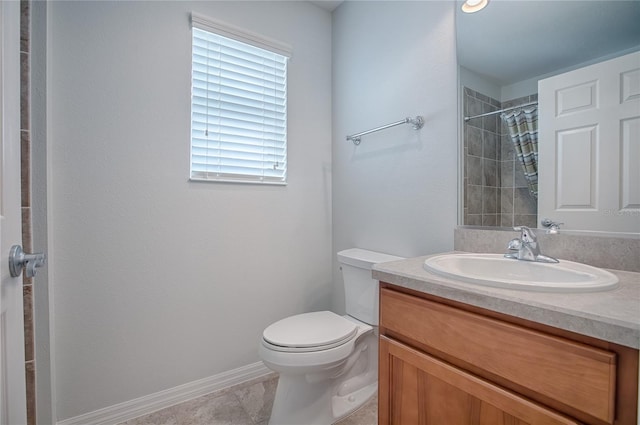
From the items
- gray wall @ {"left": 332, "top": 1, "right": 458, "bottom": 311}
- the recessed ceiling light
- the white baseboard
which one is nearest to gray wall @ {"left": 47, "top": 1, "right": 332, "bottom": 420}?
the white baseboard

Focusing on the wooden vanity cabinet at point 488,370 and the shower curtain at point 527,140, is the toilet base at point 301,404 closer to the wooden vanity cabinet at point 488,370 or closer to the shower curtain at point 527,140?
the wooden vanity cabinet at point 488,370

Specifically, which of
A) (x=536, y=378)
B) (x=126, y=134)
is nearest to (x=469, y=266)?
(x=536, y=378)

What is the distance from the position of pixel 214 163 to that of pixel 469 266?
4.68 ft

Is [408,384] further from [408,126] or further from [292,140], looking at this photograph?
[292,140]

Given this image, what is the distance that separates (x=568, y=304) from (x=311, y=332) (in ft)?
3.34

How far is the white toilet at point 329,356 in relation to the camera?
125 cm

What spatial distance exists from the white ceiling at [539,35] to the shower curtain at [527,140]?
15 cm

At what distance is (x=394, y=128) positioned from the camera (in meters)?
1.64

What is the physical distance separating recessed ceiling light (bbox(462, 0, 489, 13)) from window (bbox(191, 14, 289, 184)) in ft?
3.52

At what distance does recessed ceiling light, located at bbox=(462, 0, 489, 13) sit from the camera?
125 cm

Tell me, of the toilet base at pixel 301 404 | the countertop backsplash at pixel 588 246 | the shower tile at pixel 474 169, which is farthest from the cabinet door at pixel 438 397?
the shower tile at pixel 474 169

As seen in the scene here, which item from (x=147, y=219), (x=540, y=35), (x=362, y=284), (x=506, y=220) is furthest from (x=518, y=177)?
(x=147, y=219)

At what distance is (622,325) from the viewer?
524 mm

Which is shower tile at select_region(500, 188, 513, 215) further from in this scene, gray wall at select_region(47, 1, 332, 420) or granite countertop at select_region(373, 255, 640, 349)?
gray wall at select_region(47, 1, 332, 420)
